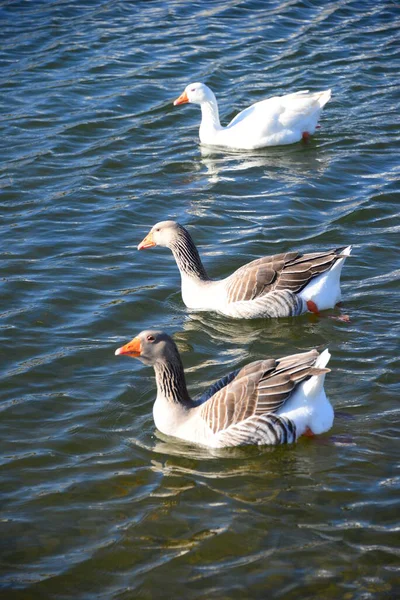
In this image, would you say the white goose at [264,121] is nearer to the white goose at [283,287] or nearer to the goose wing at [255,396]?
the white goose at [283,287]

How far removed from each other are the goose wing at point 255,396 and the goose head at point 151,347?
578 mm

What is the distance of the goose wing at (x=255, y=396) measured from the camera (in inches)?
290

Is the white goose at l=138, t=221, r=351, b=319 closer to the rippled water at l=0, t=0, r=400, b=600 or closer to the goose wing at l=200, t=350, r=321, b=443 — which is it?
the rippled water at l=0, t=0, r=400, b=600

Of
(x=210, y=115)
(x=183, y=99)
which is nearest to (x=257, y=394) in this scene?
(x=210, y=115)

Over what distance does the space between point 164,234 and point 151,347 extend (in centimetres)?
290

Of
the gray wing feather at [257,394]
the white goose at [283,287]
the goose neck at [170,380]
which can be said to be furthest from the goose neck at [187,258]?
the gray wing feather at [257,394]

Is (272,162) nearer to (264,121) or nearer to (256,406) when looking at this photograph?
(264,121)

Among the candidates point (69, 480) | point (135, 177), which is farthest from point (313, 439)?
point (135, 177)

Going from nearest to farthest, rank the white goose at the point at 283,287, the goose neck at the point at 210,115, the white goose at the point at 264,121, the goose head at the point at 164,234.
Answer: the white goose at the point at 283,287 < the goose head at the point at 164,234 < the white goose at the point at 264,121 < the goose neck at the point at 210,115

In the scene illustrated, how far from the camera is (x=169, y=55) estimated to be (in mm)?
17891

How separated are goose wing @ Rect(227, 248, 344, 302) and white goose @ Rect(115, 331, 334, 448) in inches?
84.9

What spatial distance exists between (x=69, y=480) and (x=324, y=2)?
54.7 ft

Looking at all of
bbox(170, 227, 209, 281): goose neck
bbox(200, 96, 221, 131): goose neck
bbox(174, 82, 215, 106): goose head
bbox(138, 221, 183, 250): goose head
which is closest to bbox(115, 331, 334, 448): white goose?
bbox(170, 227, 209, 281): goose neck

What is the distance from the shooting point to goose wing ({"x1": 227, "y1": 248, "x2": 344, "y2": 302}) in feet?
31.4
